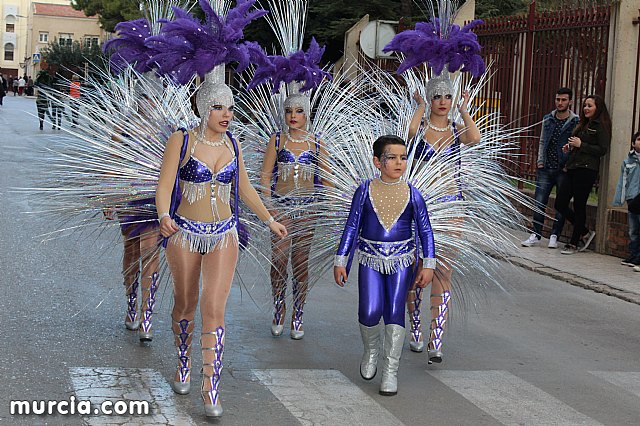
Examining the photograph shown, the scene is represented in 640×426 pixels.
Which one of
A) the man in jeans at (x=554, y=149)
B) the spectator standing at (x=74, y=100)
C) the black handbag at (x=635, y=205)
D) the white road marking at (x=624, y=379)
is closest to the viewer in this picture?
the white road marking at (x=624, y=379)

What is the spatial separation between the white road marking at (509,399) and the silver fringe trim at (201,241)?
1688 mm

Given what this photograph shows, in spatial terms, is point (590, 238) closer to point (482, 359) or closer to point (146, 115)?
point (482, 359)

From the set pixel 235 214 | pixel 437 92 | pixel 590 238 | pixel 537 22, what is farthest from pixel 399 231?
pixel 537 22

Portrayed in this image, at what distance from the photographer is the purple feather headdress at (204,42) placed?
5.82 m

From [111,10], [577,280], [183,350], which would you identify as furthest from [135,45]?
[111,10]

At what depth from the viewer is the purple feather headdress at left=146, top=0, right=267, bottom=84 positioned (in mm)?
5816

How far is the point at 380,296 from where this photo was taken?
20.6 ft

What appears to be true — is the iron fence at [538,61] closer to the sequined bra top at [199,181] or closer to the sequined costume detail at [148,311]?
the sequined costume detail at [148,311]

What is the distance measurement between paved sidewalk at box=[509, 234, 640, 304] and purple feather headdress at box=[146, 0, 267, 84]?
471 cm

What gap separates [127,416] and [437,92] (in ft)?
10.8

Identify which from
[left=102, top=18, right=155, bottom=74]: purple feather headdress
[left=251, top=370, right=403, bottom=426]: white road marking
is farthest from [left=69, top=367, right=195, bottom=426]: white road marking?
[left=102, top=18, right=155, bottom=74]: purple feather headdress

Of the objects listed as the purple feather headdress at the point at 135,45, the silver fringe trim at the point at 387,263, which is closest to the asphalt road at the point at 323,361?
the silver fringe trim at the point at 387,263

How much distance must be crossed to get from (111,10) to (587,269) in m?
40.3

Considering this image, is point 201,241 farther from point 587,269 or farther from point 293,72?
point 587,269
